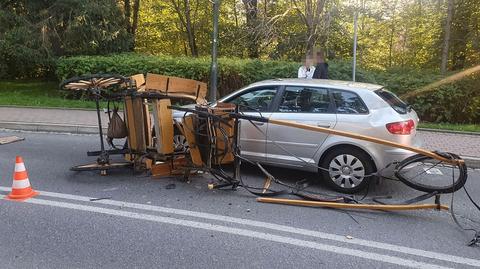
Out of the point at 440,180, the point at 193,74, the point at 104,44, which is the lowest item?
the point at 440,180

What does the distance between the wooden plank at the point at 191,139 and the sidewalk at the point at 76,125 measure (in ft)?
15.6

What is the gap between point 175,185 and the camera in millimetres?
5754

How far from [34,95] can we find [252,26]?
8486 mm

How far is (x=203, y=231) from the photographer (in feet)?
14.1

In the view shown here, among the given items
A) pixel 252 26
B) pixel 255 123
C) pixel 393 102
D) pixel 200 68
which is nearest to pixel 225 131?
pixel 255 123

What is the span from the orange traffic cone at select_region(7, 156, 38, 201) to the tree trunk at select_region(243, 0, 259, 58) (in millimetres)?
11787

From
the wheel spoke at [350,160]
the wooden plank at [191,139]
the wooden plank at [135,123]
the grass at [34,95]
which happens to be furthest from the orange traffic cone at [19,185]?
the grass at [34,95]

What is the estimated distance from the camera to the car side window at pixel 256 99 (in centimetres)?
616

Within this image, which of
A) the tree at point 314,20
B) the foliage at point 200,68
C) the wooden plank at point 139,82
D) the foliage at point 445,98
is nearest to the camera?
the wooden plank at point 139,82

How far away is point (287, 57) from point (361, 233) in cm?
1309

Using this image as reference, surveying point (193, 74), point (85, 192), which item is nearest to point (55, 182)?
point (85, 192)

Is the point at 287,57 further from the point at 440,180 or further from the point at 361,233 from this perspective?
the point at 361,233

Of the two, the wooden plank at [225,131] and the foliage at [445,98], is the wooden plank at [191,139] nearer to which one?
the wooden plank at [225,131]

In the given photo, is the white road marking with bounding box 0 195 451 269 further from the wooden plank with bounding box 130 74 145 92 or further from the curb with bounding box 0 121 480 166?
the curb with bounding box 0 121 480 166
